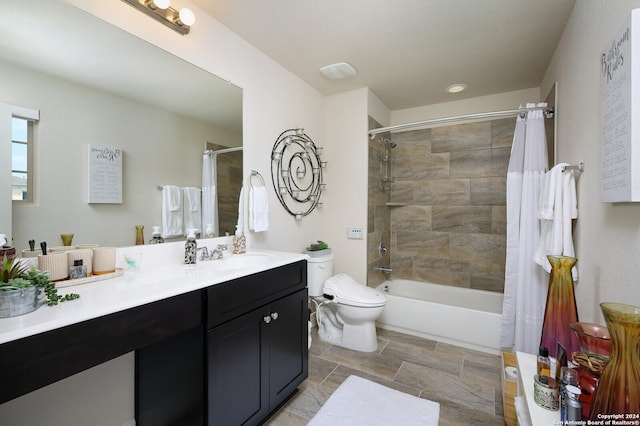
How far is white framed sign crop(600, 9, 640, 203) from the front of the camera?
89cm

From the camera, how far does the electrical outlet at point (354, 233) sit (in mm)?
2924

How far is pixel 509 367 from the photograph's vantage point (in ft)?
5.65

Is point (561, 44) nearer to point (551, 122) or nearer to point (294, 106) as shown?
point (551, 122)


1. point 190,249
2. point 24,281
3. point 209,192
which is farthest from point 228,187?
point 24,281

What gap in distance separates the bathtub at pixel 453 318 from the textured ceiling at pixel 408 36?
2156 mm

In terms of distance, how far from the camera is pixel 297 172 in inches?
105

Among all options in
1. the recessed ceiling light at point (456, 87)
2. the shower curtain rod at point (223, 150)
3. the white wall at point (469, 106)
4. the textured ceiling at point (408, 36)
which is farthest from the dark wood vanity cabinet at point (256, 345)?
the white wall at point (469, 106)

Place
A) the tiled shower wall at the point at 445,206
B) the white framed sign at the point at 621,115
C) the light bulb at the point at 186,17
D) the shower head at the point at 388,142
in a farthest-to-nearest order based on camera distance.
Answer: the shower head at the point at 388,142, the tiled shower wall at the point at 445,206, the light bulb at the point at 186,17, the white framed sign at the point at 621,115

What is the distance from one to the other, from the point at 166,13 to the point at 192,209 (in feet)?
3.57

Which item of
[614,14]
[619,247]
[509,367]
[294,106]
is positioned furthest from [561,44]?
[509,367]

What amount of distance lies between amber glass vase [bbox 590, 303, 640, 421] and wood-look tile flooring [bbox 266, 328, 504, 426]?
3.47 ft

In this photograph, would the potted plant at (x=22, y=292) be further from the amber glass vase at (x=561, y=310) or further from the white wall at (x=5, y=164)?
the amber glass vase at (x=561, y=310)

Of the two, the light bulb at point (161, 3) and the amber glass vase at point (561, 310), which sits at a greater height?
the light bulb at point (161, 3)

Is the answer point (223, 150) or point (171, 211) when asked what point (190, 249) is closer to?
point (171, 211)
